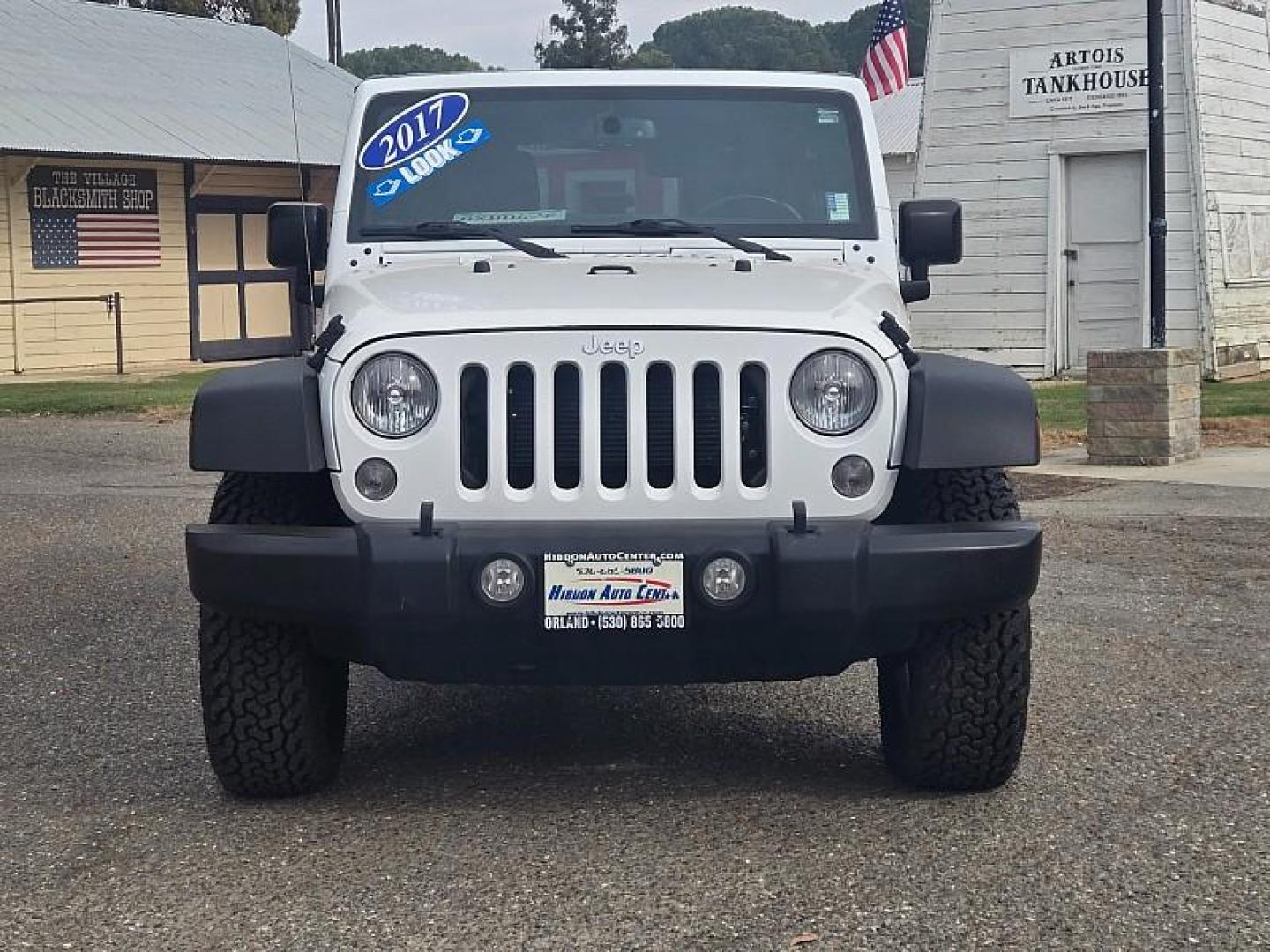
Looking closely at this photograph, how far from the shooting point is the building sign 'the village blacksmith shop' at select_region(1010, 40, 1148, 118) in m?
18.5

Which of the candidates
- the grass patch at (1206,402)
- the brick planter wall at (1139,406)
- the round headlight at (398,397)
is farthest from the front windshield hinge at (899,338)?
the grass patch at (1206,402)

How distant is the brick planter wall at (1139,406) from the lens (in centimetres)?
1291

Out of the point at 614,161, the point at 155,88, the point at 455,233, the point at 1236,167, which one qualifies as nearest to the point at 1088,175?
the point at 1236,167

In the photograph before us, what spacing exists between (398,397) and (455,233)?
1.33 metres

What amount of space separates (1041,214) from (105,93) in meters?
12.6

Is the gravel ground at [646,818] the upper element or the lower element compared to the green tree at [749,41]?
lower

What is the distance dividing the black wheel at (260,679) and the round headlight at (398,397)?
0.39 meters

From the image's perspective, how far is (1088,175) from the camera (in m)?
19.0

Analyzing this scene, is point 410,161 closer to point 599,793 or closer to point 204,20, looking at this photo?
point 599,793

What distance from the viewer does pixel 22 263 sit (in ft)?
79.7

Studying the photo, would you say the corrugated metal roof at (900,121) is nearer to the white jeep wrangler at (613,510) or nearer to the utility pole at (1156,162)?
the utility pole at (1156,162)

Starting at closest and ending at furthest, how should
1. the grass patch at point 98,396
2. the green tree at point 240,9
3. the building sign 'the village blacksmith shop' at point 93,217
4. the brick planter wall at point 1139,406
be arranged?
the brick planter wall at point 1139,406 < the grass patch at point 98,396 < the building sign 'the village blacksmith shop' at point 93,217 < the green tree at point 240,9

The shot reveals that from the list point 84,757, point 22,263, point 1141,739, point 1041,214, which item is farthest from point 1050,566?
point 22,263

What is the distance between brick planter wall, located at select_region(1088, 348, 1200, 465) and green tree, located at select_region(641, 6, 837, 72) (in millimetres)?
60179
